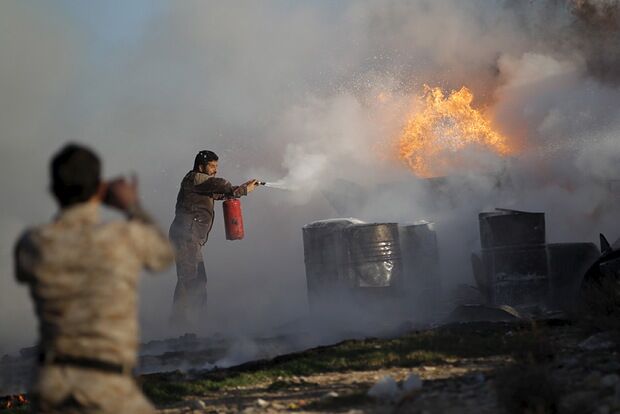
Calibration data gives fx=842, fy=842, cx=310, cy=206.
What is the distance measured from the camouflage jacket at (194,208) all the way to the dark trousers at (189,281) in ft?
0.34

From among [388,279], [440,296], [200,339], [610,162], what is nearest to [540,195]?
[610,162]

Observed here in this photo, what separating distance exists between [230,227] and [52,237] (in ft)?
25.5

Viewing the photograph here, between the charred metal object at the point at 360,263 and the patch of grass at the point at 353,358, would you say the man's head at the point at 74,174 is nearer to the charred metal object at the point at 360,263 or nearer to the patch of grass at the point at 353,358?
the patch of grass at the point at 353,358

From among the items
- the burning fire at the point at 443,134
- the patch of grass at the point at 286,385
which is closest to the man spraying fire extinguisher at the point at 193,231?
the patch of grass at the point at 286,385

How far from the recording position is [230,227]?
10703 millimetres

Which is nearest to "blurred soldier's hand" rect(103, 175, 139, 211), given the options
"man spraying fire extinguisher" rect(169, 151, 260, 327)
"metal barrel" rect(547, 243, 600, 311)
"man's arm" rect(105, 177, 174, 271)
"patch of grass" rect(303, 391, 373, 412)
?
"man's arm" rect(105, 177, 174, 271)

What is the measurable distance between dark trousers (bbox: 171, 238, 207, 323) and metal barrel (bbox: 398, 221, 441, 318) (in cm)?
273

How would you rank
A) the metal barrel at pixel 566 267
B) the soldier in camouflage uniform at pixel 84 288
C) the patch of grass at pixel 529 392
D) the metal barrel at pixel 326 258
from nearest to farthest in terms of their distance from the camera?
the soldier in camouflage uniform at pixel 84 288 < the patch of grass at pixel 529 392 < the metal barrel at pixel 566 267 < the metal barrel at pixel 326 258

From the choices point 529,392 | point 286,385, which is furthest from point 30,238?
point 286,385

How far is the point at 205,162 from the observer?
35.1 ft

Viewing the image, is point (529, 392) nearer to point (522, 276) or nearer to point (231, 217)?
point (522, 276)

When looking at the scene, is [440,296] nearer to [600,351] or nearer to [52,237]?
[600,351]

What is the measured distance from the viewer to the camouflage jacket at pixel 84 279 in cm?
292

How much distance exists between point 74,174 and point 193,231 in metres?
7.90
